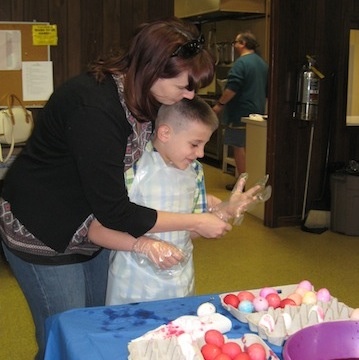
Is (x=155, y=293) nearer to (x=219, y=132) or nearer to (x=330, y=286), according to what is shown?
(x=330, y=286)

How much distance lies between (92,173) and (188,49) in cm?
39

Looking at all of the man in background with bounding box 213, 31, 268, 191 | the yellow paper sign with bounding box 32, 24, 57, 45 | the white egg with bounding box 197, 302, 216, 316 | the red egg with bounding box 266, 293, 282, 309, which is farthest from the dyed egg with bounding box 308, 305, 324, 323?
the man in background with bounding box 213, 31, 268, 191

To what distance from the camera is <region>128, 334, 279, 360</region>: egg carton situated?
1.09 meters

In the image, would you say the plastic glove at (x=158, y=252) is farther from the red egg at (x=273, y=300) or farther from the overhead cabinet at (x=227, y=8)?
the overhead cabinet at (x=227, y=8)

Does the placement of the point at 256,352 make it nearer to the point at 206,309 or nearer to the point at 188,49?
the point at 206,309

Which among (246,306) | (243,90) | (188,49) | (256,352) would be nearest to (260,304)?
(246,306)

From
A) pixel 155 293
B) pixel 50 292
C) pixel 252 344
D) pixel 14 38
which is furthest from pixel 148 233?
pixel 14 38

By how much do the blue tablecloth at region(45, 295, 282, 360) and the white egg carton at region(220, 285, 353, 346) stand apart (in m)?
0.02

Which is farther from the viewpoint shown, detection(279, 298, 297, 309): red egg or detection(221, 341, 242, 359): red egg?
detection(279, 298, 297, 309): red egg

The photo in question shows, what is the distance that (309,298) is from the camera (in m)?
1.39

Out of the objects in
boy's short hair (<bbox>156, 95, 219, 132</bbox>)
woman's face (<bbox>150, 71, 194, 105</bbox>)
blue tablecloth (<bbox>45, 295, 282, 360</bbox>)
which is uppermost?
woman's face (<bbox>150, 71, 194, 105</bbox>)

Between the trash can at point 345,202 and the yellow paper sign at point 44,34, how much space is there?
2.33 meters

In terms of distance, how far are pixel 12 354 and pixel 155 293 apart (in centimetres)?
132

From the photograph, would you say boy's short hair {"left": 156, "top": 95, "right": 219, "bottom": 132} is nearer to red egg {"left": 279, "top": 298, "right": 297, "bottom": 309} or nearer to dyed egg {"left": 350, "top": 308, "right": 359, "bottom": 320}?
red egg {"left": 279, "top": 298, "right": 297, "bottom": 309}
